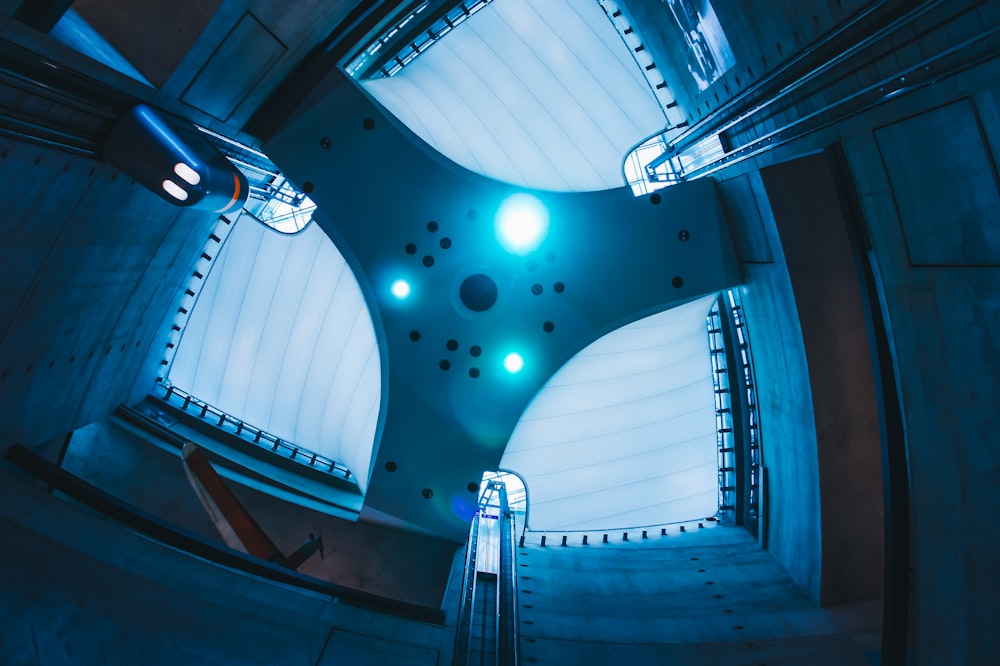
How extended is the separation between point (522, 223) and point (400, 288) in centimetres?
229

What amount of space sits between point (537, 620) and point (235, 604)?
10.8 feet

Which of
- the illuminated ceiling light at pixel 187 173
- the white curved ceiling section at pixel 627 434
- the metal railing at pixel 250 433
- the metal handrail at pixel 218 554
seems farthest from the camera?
the metal railing at pixel 250 433

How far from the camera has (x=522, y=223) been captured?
8.97 m

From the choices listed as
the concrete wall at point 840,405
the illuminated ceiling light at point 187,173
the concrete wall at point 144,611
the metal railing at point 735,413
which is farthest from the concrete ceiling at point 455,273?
the concrete wall at point 144,611

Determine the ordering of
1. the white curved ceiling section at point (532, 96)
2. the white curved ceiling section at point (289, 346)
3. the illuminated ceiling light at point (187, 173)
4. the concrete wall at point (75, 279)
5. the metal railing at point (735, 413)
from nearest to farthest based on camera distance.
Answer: the concrete wall at point (75, 279) < the illuminated ceiling light at point (187, 173) < the white curved ceiling section at point (532, 96) < the metal railing at point (735, 413) < the white curved ceiling section at point (289, 346)

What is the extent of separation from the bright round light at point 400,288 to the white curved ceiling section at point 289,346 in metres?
0.83

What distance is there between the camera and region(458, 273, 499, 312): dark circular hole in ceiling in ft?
29.9

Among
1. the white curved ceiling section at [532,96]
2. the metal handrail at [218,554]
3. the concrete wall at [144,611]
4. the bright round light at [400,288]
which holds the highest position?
the white curved ceiling section at [532,96]

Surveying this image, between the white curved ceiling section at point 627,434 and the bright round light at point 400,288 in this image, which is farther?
the white curved ceiling section at point 627,434

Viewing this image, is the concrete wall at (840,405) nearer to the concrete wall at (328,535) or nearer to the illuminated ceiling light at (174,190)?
the concrete wall at (328,535)

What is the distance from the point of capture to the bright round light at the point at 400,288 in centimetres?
905

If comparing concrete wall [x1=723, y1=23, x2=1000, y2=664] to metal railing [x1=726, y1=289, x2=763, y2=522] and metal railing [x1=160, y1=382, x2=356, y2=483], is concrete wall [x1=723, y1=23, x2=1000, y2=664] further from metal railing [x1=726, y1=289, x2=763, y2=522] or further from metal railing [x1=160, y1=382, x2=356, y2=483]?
metal railing [x1=160, y1=382, x2=356, y2=483]

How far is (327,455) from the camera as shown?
10.8 meters

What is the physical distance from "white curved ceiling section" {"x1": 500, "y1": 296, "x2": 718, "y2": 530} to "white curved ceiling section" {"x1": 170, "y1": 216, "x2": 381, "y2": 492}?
10.6 ft
